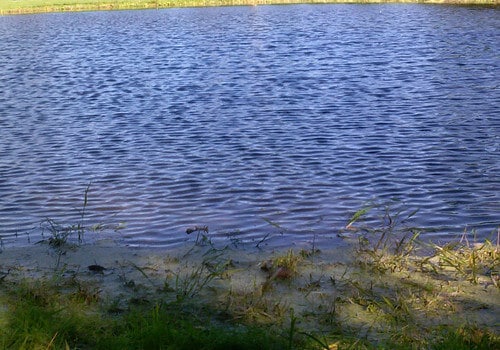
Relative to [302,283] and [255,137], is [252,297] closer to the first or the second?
[302,283]

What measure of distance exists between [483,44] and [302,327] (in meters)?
20.4

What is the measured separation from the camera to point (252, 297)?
5.52 m

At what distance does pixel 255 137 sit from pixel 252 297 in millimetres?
7323

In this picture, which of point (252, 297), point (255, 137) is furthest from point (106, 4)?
point (252, 297)

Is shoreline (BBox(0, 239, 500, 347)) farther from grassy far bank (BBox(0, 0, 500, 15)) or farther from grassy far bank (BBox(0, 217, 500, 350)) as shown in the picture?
grassy far bank (BBox(0, 0, 500, 15))

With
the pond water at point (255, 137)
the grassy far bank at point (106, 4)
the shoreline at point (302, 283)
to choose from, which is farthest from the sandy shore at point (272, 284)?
the grassy far bank at point (106, 4)

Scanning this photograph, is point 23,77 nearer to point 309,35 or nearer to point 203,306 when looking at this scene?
point 309,35

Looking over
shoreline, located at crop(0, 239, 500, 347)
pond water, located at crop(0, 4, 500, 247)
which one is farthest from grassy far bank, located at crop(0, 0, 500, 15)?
shoreline, located at crop(0, 239, 500, 347)

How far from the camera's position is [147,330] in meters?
4.67

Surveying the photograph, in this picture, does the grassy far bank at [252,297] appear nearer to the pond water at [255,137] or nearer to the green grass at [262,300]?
the green grass at [262,300]

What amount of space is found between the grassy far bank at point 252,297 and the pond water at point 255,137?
105cm

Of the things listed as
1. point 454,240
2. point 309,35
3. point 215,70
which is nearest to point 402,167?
→ point 454,240

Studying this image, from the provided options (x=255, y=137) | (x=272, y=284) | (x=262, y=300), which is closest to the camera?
(x=262, y=300)

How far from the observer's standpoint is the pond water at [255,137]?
8.69 m
